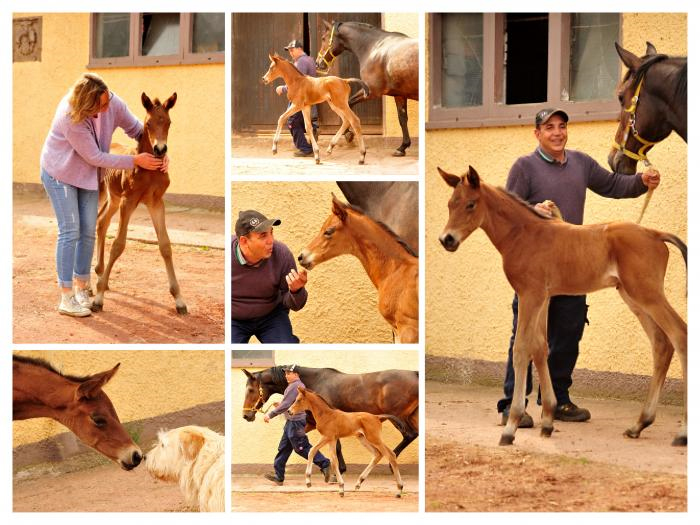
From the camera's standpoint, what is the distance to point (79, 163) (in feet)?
21.8

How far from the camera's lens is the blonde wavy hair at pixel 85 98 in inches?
255

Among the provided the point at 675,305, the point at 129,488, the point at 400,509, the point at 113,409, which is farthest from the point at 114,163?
the point at 675,305

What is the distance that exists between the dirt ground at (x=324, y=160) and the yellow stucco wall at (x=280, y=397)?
106 centimetres

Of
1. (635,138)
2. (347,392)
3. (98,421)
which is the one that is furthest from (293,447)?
(635,138)

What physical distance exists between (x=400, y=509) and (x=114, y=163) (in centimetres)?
267

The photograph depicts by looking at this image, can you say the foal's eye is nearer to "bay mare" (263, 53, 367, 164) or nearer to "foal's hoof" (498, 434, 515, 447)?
"bay mare" (263, 53, 367, 164)

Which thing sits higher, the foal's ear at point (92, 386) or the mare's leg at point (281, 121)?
the mare's leg at point (281, 121)

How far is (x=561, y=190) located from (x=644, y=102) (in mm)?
707

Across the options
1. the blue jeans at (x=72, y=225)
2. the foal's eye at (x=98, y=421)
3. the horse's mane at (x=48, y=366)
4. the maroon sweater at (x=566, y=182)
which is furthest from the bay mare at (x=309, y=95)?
the foal's eye at (x=98, y=421)

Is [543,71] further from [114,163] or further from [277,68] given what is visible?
[114,163]

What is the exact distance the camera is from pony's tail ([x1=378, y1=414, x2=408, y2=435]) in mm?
6469

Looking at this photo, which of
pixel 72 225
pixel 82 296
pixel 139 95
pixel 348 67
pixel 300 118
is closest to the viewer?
pixel 72 225

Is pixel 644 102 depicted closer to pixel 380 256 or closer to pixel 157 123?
pixel 380 256

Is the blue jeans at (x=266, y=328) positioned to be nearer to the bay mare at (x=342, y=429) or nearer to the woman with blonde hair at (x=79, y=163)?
the bay mare at (x=342, y=429)
